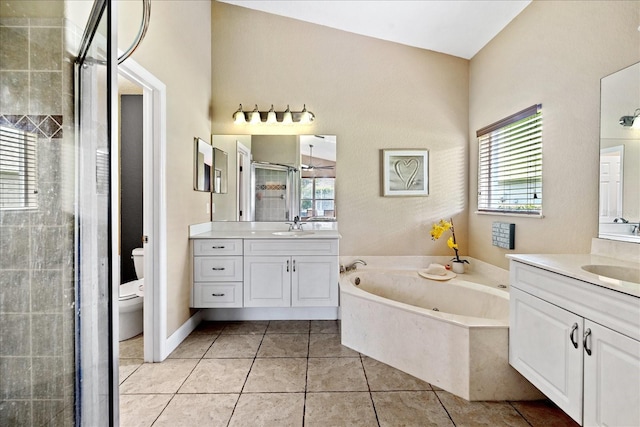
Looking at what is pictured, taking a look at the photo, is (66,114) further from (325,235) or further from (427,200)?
(427,200)

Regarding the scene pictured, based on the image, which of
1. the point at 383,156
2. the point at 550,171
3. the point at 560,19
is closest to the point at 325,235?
the point at 383,156

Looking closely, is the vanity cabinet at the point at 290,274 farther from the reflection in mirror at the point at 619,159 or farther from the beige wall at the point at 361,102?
the reflection in mirror at the point at 619,159

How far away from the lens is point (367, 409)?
1609 millimetres

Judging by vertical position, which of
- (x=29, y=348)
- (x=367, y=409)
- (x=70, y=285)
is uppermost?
(x=70, y=285)

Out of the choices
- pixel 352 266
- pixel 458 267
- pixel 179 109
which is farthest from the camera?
pixel 352 266

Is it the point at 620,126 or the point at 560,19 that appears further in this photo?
the point at 560,19

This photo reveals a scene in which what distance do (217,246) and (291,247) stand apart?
673 millimetres

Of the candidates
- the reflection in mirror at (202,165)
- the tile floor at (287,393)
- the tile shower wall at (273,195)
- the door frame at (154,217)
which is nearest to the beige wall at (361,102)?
the reflection in mirror at (202,165)

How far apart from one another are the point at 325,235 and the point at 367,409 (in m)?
1.38

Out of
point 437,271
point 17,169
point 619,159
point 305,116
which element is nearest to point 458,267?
point 437,271

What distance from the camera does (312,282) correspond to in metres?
2.61

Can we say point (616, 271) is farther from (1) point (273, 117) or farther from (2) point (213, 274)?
(1) point (273, 117)

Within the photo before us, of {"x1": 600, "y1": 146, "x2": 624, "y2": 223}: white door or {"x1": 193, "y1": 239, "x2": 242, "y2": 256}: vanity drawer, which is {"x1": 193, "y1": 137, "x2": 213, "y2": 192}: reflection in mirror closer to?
{"x1": 193, "y1": 239, "x2": 242, "y2": 256}: vanity drawer

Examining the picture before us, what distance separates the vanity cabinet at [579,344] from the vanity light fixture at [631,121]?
3.00 ft
